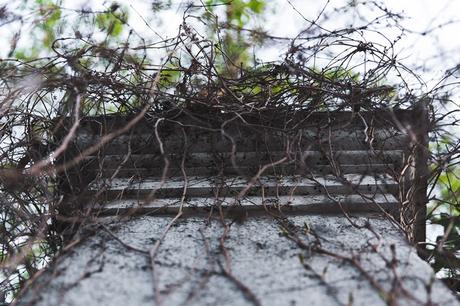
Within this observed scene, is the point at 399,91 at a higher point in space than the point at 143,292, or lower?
higher

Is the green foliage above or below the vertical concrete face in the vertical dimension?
above

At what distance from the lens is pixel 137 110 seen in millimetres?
2389

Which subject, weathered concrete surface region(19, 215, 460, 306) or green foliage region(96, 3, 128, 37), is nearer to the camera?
weathered concrete surface region(19, 215, 460, 306)

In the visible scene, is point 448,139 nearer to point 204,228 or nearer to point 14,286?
point 204,228

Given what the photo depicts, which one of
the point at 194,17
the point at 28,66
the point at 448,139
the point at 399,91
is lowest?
the point at 448,139

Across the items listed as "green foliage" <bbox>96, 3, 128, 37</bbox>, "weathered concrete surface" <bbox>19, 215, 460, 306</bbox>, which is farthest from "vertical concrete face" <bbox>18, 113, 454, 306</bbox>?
"green foliage" <bbox>96, 3, 128, 37</bbox>

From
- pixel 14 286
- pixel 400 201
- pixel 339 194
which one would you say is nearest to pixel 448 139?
pixel 400 201

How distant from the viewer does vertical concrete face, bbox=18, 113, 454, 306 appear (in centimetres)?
136

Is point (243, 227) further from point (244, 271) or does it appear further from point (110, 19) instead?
point (110, 19)

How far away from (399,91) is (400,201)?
0.67m

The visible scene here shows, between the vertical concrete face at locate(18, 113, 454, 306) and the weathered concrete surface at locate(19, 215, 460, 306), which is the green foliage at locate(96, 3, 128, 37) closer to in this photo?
the vertical concrete face at locate(18, 113, 454, 306)

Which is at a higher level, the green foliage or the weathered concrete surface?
the green foliage

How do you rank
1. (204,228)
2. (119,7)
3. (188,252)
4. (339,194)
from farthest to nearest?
(119,7) → (339,194) → (204,228) → (188,252)

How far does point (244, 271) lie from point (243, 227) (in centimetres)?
36
